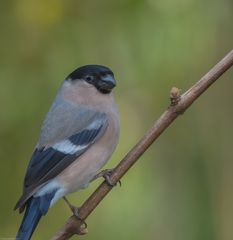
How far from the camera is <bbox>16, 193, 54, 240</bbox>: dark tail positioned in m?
3.53

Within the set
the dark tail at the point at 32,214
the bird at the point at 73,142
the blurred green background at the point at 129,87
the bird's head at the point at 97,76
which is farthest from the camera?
the blurred green background at the point at 129,87

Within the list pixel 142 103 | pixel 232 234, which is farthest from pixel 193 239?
pixel 142 103

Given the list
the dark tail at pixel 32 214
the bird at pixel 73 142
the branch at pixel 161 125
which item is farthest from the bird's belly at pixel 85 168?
the branch at pixel 161 125

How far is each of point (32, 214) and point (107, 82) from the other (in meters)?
0.78

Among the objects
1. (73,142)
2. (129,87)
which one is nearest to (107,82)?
(73,142)

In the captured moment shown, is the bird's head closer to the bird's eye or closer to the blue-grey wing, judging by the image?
the bird's eye

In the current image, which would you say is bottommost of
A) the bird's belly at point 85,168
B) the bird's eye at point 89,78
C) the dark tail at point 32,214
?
the dark tail at point 32,214

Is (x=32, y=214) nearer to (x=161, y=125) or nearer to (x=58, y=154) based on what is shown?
(x=58, y=154)

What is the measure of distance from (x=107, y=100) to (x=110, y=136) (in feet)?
0.72

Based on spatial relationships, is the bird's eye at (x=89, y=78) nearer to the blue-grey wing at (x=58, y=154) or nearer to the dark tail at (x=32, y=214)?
the blue-grey wing at (x=58, y=154)

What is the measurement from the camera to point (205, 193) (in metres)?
4.75

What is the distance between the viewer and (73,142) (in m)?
3.96

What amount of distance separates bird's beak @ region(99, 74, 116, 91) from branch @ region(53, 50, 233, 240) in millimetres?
701

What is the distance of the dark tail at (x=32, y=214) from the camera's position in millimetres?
3525
